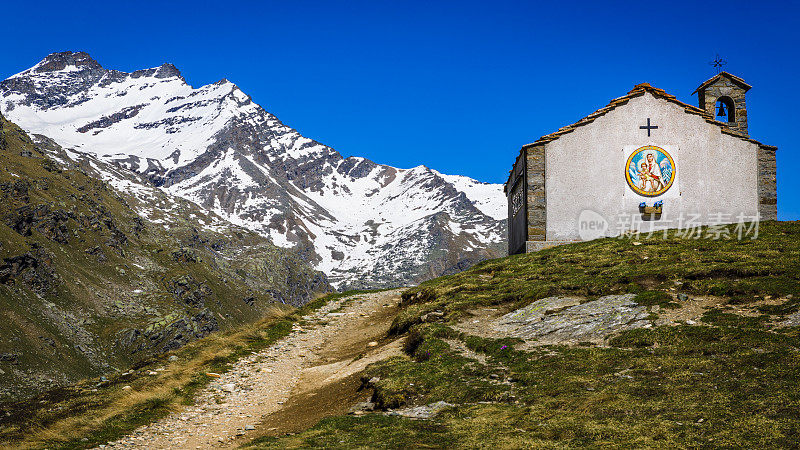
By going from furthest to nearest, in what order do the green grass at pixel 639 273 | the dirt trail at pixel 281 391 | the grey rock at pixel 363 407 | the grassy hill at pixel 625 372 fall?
the green grass at pixel 639 273 → the grey rock at pixel 363 407 → the dirt trail at pixel 281 391 → the grassy hill at pixel 625 372

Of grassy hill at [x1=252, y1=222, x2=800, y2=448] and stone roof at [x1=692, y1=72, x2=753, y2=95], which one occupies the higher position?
stone roof at [x1=692, y1=72, x2=753, y2=95]

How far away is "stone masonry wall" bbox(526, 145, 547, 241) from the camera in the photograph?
39000 millimetres

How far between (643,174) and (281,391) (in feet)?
95.0

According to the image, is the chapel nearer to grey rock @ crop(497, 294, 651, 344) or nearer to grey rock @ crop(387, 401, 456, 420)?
grey rock @ crop(497, 294, 651, 344)

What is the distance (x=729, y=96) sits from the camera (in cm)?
4316

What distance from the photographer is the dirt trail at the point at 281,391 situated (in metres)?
16.0

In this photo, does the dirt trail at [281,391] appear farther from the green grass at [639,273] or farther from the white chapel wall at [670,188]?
the white chapel wall at [670,188]

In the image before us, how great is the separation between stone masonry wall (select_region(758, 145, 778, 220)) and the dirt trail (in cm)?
2621

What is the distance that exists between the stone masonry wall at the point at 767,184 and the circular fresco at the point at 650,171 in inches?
229


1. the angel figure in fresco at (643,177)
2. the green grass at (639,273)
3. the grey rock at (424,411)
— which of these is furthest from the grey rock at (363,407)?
the angel figure in fresco at (643,177)

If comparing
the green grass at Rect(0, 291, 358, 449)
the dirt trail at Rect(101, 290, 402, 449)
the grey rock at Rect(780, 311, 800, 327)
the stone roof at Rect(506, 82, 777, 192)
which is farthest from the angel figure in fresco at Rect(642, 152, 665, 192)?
the green grass at Rect(0, 291, 358, 449)

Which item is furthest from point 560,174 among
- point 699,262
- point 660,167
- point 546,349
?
point 546,349

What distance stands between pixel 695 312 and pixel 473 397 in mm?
8415

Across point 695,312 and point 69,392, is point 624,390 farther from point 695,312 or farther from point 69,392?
point 69,392
